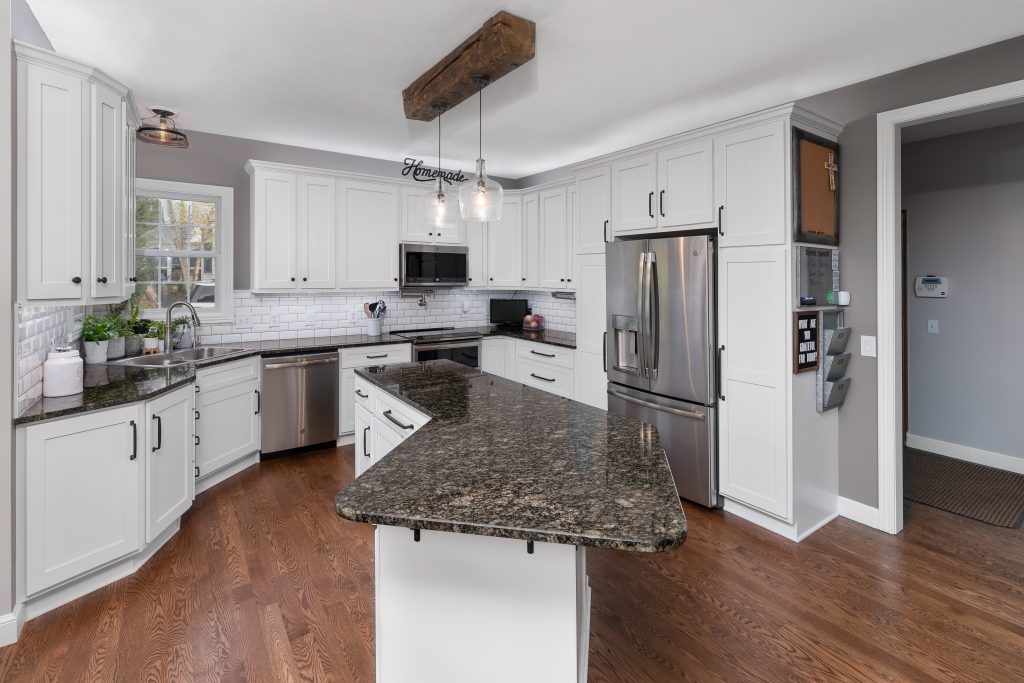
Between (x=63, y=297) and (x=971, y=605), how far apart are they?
13.9 feet

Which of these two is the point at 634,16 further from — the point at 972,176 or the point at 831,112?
the point at 972,176

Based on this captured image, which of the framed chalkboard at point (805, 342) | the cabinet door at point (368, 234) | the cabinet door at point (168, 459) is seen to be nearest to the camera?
the cabinet door at point (168, 459)

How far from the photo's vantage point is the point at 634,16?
2363mm

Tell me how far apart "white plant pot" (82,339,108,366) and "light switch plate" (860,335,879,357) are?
4625mm

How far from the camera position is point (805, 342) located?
291 cm

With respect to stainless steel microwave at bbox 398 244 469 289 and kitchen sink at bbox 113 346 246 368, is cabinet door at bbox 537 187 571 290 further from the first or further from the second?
kitchen sink at bbox 113 346 246 368

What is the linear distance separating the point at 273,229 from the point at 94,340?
1.54 m

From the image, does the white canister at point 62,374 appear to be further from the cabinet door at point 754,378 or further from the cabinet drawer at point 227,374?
the cabinet door at point 754,378

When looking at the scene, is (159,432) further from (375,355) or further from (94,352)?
(375,355)

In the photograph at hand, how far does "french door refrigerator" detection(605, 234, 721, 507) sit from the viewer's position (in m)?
3.17

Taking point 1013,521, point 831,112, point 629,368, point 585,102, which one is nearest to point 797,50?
point 831,112

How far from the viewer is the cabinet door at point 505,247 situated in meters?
5.32

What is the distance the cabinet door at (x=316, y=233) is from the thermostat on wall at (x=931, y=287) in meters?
4.98

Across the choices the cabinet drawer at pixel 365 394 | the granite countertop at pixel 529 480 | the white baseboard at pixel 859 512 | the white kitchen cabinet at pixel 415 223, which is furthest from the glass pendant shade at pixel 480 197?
the white baseboard at pixel 859 512
